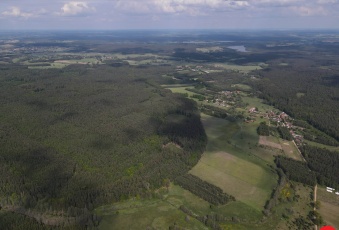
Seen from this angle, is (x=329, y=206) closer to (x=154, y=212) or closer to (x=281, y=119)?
(x=154, y=212)

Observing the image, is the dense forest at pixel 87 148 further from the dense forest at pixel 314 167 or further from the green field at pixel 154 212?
the dense forest at pixel 314 167

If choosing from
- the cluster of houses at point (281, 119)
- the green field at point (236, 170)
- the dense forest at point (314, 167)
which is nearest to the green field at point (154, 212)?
the green field at point (236, 170)

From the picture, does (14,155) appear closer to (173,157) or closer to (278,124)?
→ (173,157)

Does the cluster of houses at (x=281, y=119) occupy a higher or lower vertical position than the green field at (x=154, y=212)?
higher

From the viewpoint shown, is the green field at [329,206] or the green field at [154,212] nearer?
the green field at [154,212]

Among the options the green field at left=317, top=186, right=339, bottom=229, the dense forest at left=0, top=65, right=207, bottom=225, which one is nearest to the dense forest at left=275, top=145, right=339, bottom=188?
the green field at left=317, top=186, right=339, bottom=229

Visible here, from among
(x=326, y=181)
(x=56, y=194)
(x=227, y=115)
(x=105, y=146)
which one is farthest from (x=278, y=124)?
(x=56, y=194)

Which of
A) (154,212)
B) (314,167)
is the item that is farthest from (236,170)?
(154,212)

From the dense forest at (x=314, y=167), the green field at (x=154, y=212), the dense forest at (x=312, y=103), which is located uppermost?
the dense forest at (x=312, y=103)
